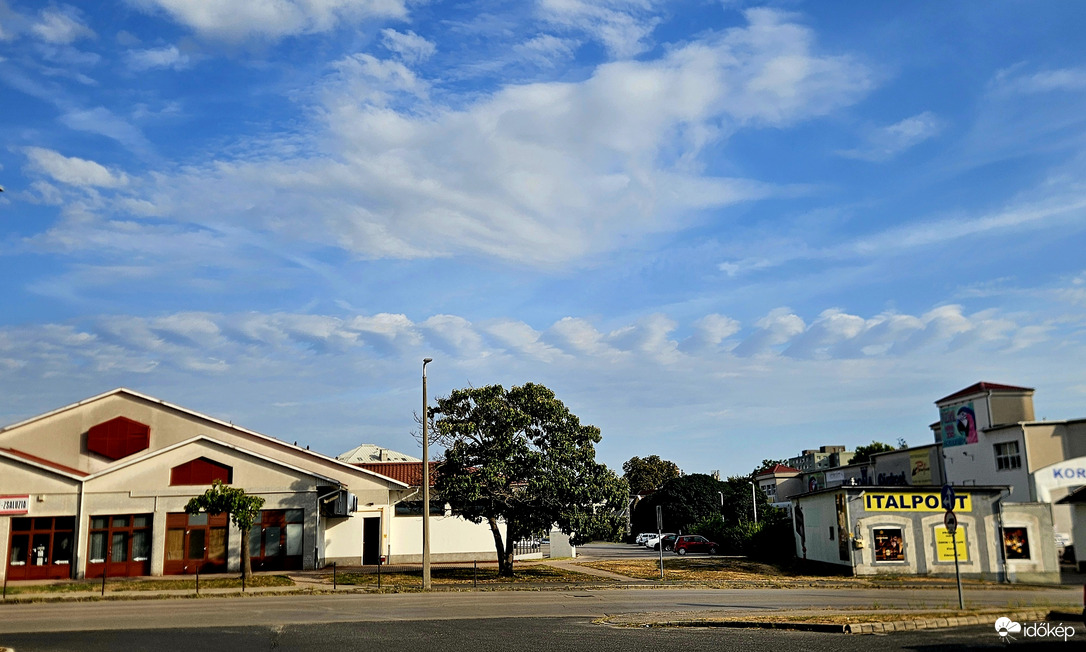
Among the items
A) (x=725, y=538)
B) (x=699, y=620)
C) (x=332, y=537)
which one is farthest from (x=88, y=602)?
(x=725, y=538)

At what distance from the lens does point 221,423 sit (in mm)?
46938

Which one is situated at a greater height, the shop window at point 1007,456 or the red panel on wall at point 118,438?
the red panel on wall at point 118,438

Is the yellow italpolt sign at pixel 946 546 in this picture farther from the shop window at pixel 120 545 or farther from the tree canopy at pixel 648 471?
the tree canopy at pixel 648 471

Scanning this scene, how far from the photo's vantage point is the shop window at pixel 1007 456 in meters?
50.3

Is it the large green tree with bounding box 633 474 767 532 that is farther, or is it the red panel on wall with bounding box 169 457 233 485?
the large green tree with bounding box 633 474 767 532

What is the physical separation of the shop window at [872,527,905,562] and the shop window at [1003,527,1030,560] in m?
4.71

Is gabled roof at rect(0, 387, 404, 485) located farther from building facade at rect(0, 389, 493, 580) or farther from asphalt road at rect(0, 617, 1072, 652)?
asphalt road at rect(0, 617, 1072, 652)

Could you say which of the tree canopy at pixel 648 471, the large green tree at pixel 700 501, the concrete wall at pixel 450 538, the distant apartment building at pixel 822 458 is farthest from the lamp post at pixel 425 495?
the tree canopy at pixel 648 471

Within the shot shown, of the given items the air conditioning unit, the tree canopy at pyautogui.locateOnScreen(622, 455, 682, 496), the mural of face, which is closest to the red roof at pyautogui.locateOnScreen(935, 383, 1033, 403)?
the mural of face

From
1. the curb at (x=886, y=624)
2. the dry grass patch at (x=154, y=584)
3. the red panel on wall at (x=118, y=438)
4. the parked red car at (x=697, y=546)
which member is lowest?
the parked red car at (x=697, y=546)

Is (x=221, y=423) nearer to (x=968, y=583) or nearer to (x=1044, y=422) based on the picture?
(x=968, y=583)

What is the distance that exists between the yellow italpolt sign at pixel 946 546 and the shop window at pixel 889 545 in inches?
62.9

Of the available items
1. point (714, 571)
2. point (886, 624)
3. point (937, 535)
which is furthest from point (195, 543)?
point (937, 535)

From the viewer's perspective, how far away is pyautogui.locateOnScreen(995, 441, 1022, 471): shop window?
165ft
